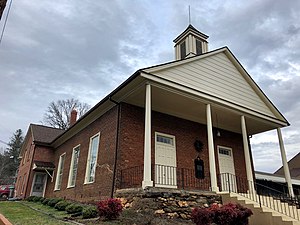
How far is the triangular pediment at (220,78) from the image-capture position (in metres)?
9.94

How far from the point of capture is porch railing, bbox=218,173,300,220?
28.0 ft

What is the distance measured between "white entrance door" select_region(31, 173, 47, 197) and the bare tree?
52.4 ft

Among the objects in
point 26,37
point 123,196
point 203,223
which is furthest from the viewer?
point 26,37

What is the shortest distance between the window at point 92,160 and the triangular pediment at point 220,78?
4.97m

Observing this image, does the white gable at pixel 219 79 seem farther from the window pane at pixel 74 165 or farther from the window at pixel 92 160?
the window pane at pixel 74 165

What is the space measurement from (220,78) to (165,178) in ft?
17.5

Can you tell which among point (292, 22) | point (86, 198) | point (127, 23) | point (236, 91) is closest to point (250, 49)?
point (292, 22)

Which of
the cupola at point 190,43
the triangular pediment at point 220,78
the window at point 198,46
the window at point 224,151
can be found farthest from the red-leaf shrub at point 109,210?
the window at point 198,46

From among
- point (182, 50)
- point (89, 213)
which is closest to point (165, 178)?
point (89, 213)

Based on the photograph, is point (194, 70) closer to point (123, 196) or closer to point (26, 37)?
point (123, 196)

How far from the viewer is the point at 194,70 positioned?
423 inches

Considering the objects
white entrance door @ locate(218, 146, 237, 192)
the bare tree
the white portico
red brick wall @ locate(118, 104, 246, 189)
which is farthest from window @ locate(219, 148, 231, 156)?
the bare tree

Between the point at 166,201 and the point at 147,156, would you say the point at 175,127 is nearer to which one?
the point at 147,156

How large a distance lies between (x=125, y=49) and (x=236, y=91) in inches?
295
